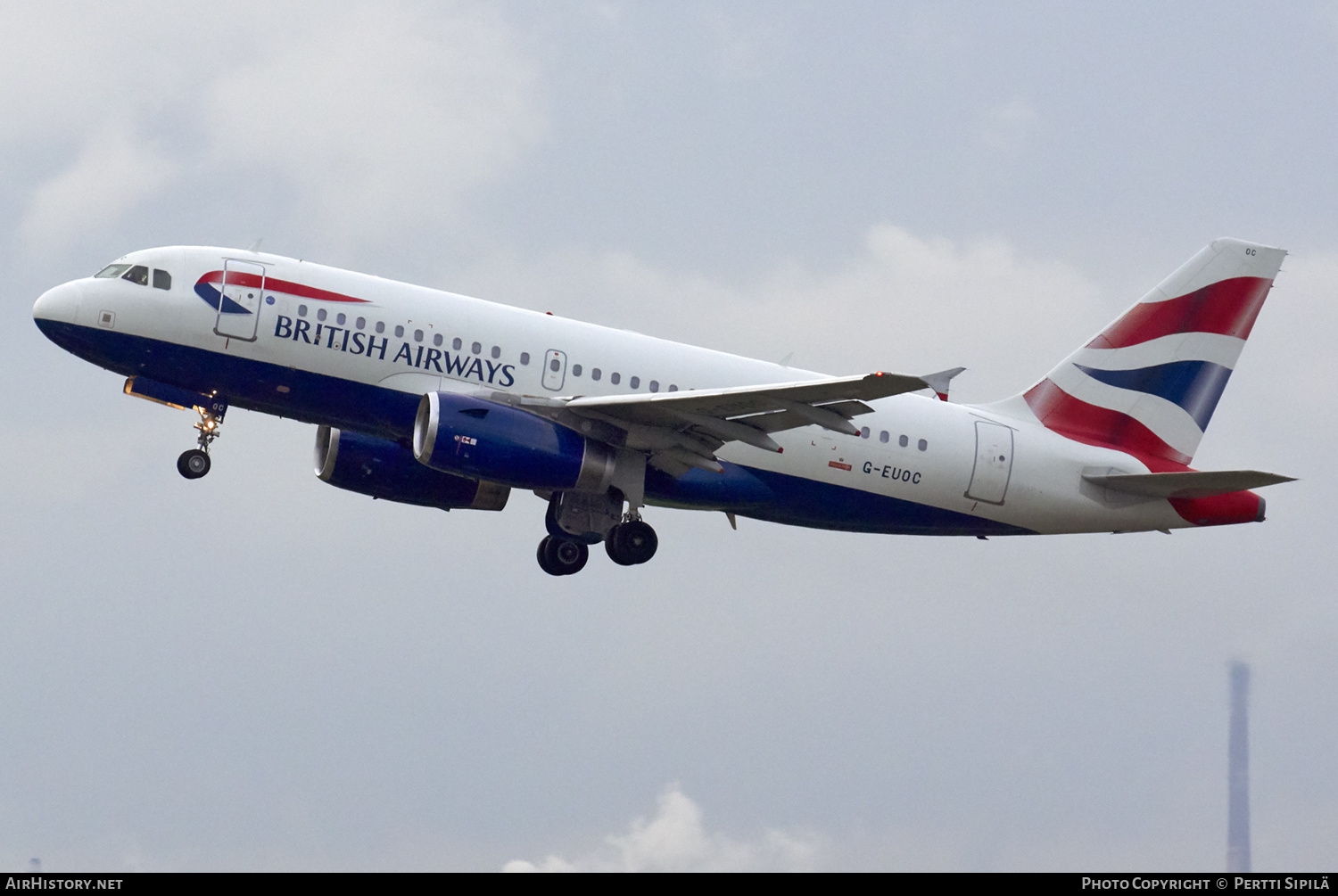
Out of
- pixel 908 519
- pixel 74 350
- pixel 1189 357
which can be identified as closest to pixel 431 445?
pixel 74 350

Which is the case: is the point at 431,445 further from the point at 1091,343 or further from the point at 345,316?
the point at 1091,343

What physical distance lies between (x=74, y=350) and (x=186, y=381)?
101 inches

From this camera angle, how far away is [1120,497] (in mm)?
39688

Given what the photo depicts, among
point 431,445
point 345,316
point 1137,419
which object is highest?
point 1137,419

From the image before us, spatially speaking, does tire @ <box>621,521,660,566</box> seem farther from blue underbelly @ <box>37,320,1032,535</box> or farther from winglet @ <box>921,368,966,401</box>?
winglet @ <box>921,368,966,401</box>

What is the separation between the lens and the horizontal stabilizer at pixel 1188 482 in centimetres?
3644

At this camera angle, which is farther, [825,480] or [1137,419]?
[1137,419]

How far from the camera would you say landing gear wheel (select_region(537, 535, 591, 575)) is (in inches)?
1638

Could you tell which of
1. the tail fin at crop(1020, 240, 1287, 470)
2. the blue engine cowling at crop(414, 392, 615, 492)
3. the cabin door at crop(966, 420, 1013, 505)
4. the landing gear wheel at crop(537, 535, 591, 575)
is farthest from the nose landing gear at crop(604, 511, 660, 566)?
the tail fin at crop(1020, 240, 1287, 470)

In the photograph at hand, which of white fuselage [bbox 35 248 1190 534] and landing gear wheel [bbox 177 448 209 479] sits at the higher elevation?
white fuselage [bbox 35 248 1190 534]

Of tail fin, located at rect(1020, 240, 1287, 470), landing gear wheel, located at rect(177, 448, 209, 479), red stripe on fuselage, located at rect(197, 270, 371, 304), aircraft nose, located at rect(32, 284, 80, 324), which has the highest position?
tail fin, located at rect(1020, 240, 1287, 470)

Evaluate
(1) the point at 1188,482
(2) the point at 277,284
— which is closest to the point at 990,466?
(1) the point at 1188,482

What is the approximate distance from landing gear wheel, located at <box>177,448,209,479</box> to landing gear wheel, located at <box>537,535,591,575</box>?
9003 millimetres

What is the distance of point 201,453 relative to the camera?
36.9 meters
